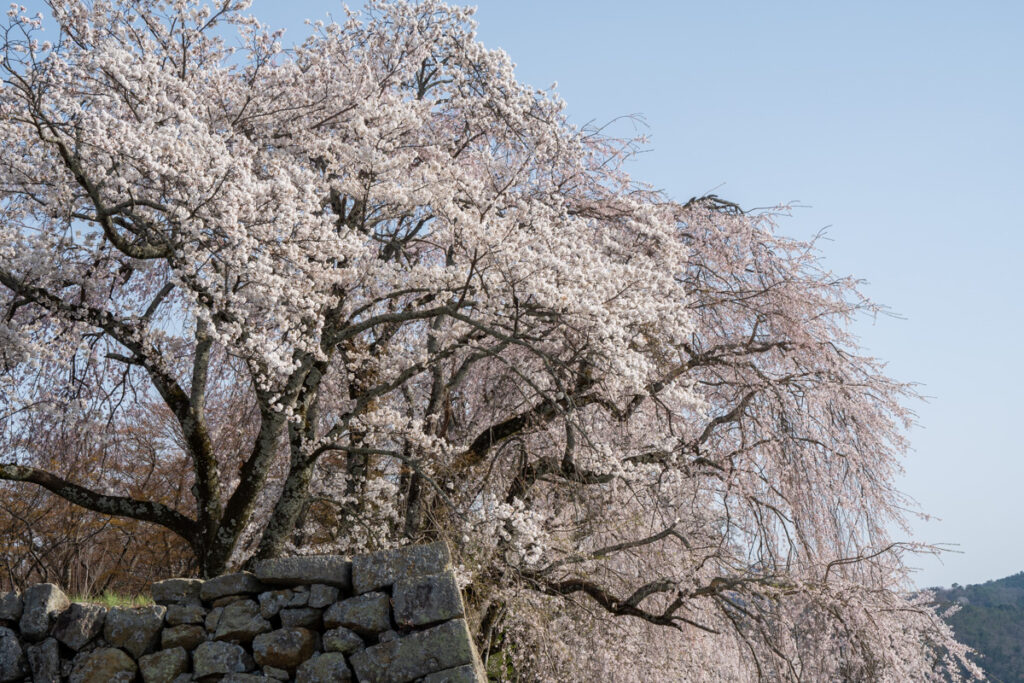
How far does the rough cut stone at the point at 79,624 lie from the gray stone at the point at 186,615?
0.39 metres

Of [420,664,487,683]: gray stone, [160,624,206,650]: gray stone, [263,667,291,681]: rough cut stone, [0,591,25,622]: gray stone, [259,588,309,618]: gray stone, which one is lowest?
[420,664,487,683]: gray stone

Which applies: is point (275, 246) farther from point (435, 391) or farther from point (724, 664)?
point (724, 664)

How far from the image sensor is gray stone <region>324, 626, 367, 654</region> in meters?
4.62

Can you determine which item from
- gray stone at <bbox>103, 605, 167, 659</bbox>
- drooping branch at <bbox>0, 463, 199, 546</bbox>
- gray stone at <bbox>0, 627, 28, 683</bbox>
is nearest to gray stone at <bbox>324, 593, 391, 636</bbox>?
gray stone at <bbox>103, 605, 167, 659</bbox>

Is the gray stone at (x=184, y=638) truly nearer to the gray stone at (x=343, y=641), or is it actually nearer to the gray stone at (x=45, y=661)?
the gray stone at (x=45, y=661)

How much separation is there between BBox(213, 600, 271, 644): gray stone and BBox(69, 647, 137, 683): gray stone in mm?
504

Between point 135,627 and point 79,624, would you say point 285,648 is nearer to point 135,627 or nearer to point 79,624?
point 135,627

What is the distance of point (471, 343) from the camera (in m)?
→ 7.33

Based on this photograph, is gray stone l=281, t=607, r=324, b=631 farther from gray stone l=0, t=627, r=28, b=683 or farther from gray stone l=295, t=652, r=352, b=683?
gray stone l=0, t=627, r=28, b=683

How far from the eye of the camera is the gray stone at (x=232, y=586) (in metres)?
4.84

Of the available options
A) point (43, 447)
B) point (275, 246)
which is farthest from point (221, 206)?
point (43, 447)

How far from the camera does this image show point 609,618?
295 inches

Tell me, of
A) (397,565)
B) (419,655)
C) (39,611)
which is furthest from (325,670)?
(39,611)

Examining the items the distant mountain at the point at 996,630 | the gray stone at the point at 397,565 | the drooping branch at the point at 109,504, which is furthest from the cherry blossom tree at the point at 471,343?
the distant mountain at the point at 996,630
